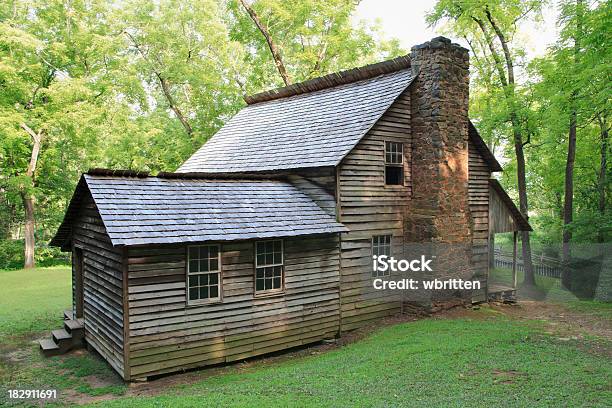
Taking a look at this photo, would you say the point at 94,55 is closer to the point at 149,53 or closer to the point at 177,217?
the point at 149,53

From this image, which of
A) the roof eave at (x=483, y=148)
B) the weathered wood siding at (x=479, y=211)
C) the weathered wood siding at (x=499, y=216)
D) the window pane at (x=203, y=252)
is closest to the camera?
the window pane at (x=203, y=252)

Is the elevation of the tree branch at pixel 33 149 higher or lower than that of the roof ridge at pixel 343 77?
lower

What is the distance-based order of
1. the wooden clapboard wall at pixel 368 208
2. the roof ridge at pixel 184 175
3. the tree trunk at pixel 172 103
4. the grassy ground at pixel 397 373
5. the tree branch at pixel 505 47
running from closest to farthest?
the grassy ground at pixel 397 373
the roof ridge at pixel 184 175
the wooden clapboard wall at pixel 368 208
the tree branch at pixel 505 47
the tree trunk at pixel 172 103

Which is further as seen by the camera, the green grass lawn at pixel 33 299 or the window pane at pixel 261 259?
the green grass lawn at pixel 33 299

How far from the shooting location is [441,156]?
13516 millimetres

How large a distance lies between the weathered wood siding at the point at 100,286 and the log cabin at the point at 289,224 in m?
0.06

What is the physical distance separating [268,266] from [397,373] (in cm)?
400

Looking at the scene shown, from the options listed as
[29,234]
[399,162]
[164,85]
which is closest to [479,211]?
[399,162]

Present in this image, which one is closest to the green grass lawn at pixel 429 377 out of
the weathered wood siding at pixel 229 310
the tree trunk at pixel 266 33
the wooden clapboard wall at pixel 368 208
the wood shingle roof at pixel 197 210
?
the weathered wood siding at pixel 229 310

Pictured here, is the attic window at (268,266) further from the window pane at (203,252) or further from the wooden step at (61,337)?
the wooden step at (61,337)

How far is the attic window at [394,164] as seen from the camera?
13.7 metres

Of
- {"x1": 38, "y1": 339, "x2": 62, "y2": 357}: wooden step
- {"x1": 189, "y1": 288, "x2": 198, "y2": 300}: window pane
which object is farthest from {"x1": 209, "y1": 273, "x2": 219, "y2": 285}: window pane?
{"x1": 38, "y1": 339, "x2": 62, "y2": 357}: wooden step

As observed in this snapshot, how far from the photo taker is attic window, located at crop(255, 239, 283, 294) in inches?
440

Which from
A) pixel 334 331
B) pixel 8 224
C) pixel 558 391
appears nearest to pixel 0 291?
pixel 8 224
